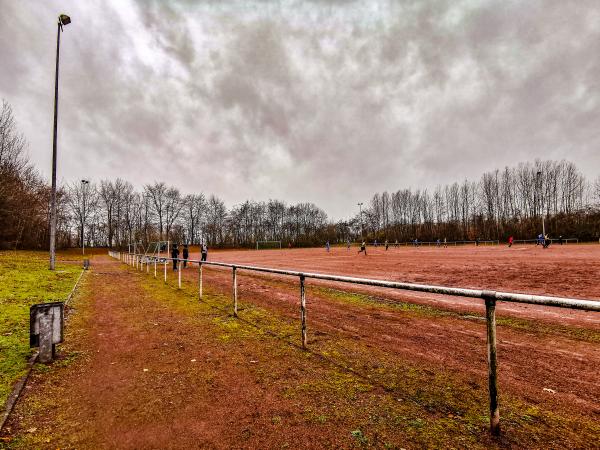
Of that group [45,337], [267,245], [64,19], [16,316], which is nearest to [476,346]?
[45,337]

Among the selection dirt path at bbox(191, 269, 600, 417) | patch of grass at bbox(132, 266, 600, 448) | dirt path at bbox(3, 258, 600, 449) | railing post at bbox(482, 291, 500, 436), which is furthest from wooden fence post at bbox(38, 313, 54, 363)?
railing post at bbox(482, 291, 500, 436)

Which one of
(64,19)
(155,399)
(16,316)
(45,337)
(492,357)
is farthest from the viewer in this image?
(64,19)

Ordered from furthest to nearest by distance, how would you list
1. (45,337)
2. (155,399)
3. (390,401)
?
1. (45,337)
2. (155,399)
3. (390,401)

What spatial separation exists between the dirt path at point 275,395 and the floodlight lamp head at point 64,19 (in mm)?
18729

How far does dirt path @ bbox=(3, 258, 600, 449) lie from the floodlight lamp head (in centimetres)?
1873

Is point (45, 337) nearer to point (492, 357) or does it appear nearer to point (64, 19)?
point (492, 357)

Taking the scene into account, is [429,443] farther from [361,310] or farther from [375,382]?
[361,310]

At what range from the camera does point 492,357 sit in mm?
2674

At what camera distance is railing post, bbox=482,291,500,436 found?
103 inches

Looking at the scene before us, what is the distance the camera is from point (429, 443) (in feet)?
8.61

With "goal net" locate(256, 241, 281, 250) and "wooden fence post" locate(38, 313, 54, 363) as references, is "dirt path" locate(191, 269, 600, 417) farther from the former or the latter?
"goal net" locate(256, 241, 281, 250)

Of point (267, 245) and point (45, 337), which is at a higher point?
point (45, 337)

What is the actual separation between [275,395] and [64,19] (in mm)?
22316

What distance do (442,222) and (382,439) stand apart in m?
91.6
